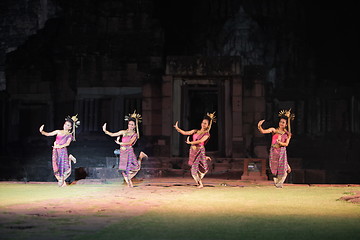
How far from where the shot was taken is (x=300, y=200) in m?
9.57

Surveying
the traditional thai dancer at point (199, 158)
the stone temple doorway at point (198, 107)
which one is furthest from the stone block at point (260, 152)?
the traditional thai dancer at point (199, 158)

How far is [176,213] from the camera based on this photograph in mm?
7629

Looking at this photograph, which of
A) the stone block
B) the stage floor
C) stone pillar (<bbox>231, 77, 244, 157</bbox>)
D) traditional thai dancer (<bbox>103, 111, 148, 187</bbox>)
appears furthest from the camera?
the stone block

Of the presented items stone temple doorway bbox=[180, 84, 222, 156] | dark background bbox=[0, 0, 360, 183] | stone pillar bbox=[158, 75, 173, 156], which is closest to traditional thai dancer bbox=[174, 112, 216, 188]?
stone pillar bbox=[158, 75, 173, 156]

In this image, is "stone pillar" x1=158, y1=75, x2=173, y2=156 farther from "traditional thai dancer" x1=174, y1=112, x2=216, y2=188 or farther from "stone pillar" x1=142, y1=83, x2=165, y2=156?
"traditional thai dancer" x1=174, y1=112, x2=216, y2=188

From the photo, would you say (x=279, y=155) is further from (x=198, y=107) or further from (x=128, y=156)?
(x=198, y=107)

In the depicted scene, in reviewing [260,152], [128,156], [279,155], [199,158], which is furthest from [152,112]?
[279,155]

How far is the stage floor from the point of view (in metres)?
6.03

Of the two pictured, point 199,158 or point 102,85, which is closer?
point 199,158

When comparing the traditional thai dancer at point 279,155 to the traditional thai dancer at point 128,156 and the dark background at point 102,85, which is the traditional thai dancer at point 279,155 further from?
the dark background at point 102,85

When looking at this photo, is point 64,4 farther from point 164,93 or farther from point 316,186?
point 316,186

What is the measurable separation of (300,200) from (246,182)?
4.38 metres

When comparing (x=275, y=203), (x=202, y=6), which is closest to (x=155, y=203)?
(x=275, y=203)

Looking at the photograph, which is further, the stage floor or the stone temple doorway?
the stone temple doorway
